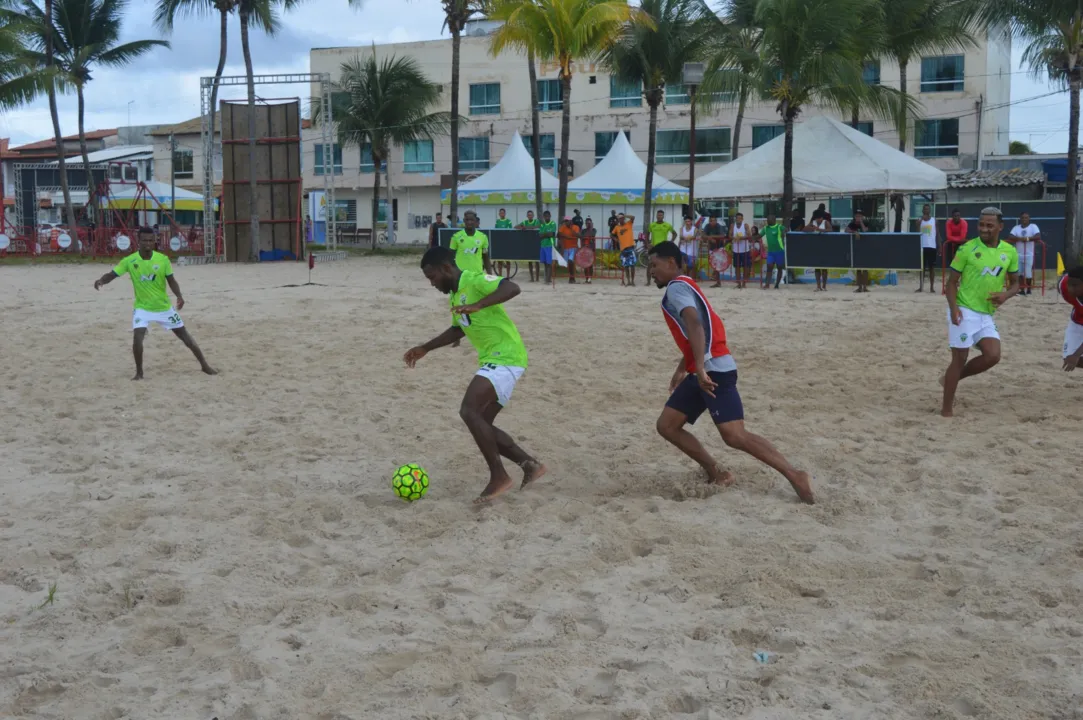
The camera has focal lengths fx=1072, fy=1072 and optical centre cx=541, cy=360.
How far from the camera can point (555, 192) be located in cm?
3288

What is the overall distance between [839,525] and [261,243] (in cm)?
2887

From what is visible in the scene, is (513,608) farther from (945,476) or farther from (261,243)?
(261,243)

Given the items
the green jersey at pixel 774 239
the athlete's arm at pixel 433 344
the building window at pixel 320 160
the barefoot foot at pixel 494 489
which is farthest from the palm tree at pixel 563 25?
the building window at pixel 320 160

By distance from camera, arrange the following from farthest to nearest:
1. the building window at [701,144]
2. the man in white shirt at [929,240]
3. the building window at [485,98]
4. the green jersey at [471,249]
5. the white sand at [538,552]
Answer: the building window at [485,98] < the building window at [701,144] < the man in white shirt at [929,240] < the green jersey at [471,249] < the white sand at [538,552]

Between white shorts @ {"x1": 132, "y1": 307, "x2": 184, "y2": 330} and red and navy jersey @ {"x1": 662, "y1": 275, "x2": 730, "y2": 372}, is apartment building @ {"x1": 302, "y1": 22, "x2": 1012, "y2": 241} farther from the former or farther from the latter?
red and navy jersey @ {"x1": 662, "y1": 275, "x2": 730, "y2": 372}

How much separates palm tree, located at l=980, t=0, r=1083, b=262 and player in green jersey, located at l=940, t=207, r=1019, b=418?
1547cm

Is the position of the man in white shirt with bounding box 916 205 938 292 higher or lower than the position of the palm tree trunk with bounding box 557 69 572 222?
lower

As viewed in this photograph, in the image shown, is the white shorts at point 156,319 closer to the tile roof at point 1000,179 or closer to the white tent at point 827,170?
the white tent at point 827,170

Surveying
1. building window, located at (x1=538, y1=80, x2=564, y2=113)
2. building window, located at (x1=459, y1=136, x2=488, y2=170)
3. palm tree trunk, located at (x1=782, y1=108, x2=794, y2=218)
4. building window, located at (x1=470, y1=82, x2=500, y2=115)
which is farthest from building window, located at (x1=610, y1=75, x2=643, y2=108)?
palm tree trunk, located at (x1=782, y1=108, x2=794, y2=218)

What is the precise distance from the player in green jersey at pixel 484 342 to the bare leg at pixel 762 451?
1264 mm

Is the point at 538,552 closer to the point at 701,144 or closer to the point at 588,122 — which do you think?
the point at 701,144

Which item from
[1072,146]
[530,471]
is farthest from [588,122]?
[530,471]

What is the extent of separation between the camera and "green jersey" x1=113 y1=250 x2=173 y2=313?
10539 millimetres

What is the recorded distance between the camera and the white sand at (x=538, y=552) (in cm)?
385
